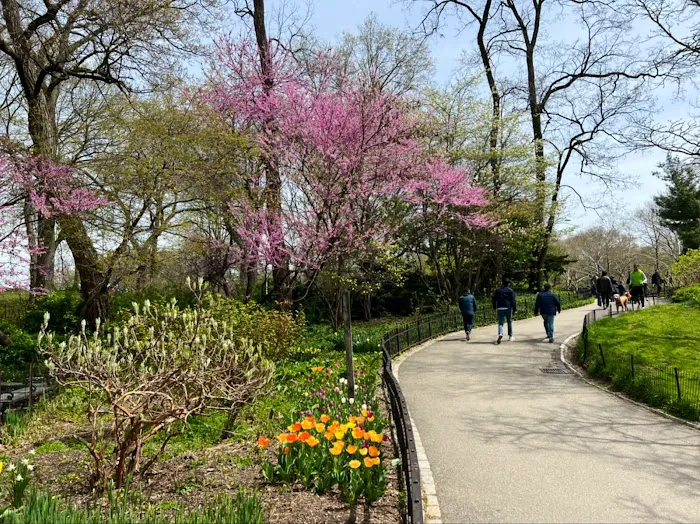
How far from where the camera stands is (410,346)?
13688mm

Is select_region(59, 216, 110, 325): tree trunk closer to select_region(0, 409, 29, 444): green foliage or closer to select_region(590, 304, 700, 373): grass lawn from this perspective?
select_region(0, 409, 29, 444): green foliage

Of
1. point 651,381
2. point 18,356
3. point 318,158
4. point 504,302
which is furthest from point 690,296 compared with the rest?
point 18,356

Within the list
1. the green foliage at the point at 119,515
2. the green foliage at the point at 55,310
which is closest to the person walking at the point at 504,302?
the green foliage at the point at 119,515

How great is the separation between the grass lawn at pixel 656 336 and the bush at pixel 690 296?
1102 mm

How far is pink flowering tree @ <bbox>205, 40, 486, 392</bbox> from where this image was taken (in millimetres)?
9812

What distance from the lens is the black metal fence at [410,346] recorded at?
3674 mm

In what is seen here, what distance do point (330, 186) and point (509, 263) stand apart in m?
18.6

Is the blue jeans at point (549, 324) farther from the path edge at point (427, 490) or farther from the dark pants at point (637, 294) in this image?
the dark pants at point (637, 294)

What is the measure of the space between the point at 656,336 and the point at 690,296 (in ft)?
29.1

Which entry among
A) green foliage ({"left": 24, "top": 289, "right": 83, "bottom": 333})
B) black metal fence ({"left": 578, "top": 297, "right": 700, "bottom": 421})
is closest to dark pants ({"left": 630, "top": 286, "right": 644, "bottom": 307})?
black metal fence ({"left": 578, "top": 297, "right": 700, "bottom": 421})

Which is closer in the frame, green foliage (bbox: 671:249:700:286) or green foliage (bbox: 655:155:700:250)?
green foliage (bbox: 671:249:700:286)

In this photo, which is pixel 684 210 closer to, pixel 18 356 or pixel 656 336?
pixel 656 336

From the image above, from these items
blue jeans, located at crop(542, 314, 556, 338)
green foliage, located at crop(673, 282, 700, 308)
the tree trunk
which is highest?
the tree trunk

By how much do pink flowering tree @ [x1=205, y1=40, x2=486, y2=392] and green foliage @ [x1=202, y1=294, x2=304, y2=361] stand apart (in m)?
1.26
